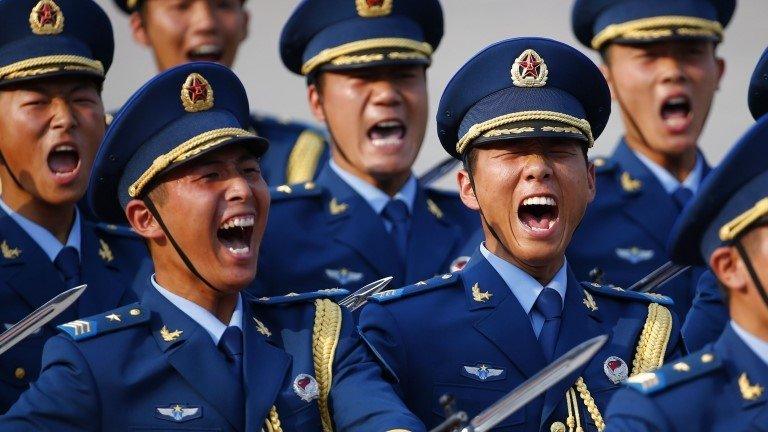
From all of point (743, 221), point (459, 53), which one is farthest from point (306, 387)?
point (459, 53)

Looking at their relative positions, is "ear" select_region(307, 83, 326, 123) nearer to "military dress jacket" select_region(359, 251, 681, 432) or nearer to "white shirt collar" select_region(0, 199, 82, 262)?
"white shirt collar" select_region(0, 199, 82, 262)

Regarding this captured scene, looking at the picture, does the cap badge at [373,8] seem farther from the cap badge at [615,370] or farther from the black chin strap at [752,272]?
the black chin strap at [752,272]

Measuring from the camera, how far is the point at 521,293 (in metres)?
8.08

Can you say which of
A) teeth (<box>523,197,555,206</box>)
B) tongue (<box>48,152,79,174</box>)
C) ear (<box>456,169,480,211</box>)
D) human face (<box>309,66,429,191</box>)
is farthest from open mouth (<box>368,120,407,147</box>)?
teeth (<box>523,197,555,206</box>)

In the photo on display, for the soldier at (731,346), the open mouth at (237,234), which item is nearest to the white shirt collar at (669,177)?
the open mouth at (237,234)

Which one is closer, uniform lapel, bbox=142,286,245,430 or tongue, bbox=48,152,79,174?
uniform lapel, bbox=142,286,245,430

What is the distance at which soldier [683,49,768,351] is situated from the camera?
28.1 ft

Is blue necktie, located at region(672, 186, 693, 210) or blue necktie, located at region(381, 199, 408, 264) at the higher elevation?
blue necktie, located at region(381, 199, 408, 264)

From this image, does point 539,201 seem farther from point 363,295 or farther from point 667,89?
point 667,89

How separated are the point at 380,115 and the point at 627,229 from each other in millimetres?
1107

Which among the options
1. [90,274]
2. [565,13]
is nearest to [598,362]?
[90,274]

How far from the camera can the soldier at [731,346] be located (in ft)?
22.8

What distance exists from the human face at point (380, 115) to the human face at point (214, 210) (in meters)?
2.11

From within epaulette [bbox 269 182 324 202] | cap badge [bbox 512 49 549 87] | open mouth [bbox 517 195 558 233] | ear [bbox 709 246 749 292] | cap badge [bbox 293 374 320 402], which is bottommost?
epaulette [bbox 269 182 324 202]
